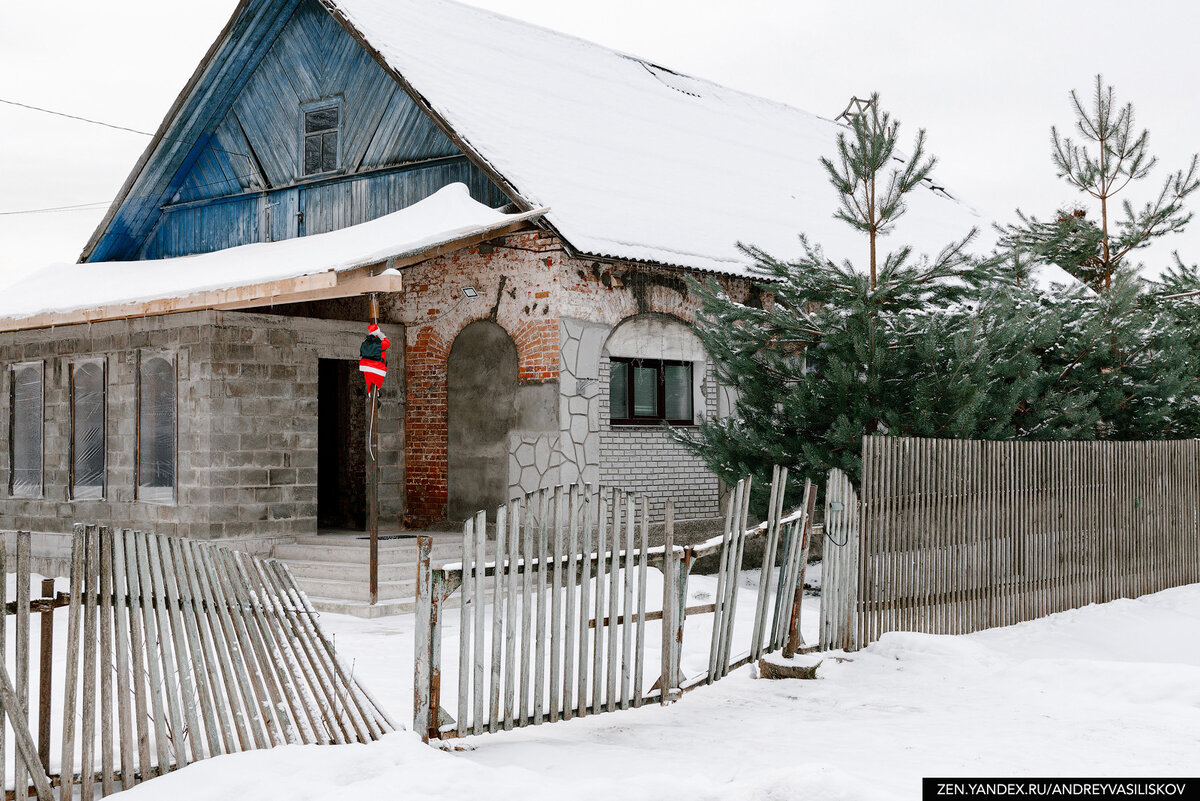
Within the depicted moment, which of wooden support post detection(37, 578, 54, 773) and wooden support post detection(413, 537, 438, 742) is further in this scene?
wooden support post detection(413, 537, 438, 742)

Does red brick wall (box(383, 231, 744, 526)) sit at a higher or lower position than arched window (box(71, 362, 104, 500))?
higher

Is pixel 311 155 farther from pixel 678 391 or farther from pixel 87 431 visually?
pixel 678 391

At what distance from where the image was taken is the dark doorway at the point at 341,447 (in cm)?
1600

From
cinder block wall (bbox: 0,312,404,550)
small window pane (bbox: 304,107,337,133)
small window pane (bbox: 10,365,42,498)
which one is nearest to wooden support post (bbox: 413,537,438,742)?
cinder block wall (bbox: 0,312,404,550)

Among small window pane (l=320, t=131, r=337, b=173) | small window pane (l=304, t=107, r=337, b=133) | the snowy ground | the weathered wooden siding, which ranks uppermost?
small window pane (l=304, t=107, r=337, b=133)

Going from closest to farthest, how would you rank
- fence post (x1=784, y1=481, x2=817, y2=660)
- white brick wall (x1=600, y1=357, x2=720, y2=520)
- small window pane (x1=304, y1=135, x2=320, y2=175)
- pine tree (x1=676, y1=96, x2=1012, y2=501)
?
fence post (x1=784, y1=481, x2=817, y2=660)
pine tree (x1=676, y1=96, x2=1012, y2=501)
white brick wall (x1=600, y1=357, x2=720, y2=520)
small window pane (x1=304, y1=135, x2=320, y2=175)

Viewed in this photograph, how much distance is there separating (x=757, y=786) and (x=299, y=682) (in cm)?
237

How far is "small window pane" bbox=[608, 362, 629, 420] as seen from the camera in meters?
14.4

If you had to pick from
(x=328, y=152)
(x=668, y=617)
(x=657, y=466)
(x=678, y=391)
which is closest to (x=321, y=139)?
(x=328, y=152)

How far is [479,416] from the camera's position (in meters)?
14.4

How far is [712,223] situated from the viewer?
627 inches

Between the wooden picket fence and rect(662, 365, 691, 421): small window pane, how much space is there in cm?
926

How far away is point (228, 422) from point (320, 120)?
16.7 feet

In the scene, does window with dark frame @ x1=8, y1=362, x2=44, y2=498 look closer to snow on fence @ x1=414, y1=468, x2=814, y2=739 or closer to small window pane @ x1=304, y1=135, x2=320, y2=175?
small window pane @ x1=304, y1=135, x2=320, y2=175
